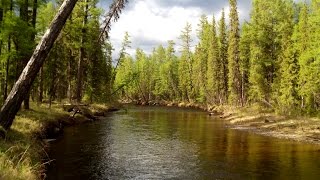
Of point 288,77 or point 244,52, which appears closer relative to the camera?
point 288,77

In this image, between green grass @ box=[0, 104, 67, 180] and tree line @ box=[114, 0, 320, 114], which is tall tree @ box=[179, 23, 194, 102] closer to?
tree line @ box=[114, 0, 320, 114]

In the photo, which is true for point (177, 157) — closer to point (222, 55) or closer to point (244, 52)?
point (244, 52)

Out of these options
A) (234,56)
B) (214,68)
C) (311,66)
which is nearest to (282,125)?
(311,66)

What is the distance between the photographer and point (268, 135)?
110 ft

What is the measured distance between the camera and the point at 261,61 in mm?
54812

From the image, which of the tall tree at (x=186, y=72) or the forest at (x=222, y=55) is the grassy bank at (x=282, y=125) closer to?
the forest at (x=222, y=55)

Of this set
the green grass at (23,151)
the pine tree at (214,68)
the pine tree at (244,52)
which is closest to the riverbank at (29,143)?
the green grass at (23,151)

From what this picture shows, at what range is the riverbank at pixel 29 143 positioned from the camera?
1138 cm

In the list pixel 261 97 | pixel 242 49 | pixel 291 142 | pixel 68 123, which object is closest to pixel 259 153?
pixel 291 142

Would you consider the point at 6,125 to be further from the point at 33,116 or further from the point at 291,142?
the point at 291,142

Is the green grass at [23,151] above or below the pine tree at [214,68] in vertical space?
below

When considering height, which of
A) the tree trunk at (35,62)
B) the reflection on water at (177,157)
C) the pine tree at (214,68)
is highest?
the pine tree at (214,68)

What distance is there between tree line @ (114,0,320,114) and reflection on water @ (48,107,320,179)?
192 inches

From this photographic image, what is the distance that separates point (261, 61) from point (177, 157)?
3644cm
